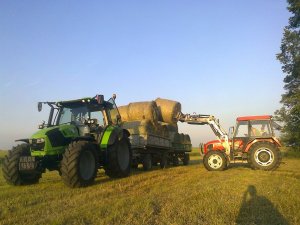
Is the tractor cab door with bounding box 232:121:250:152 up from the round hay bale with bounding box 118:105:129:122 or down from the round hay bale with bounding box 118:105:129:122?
down

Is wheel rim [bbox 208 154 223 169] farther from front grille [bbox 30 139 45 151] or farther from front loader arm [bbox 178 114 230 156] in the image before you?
front grille [bbox 30 139 45 151]

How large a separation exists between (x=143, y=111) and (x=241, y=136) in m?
4.29

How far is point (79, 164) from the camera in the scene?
9195mm

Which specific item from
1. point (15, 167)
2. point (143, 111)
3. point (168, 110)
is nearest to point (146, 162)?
point (143, 111)

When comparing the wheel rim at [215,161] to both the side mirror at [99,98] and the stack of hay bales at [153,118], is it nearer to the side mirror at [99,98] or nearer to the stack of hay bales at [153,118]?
the stack of hay bales at [153,118]

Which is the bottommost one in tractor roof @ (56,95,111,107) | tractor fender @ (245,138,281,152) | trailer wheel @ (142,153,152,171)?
trailer wheel @ (142,153,152,171)

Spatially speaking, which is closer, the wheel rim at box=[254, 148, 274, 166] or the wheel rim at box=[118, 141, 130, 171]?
the wheel rim at box=[118, 141, 130, 171]

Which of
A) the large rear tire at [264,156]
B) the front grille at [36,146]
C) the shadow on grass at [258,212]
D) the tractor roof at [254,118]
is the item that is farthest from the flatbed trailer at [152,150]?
the shadow on grass at [258,212]

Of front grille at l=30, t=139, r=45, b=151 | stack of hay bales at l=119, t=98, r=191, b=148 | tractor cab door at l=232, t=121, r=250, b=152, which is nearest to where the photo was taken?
front grille at l=30, t=139, r=45, b=151

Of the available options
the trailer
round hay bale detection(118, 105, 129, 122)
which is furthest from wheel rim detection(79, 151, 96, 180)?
round hay bale detection(118, 105, 129, 122)

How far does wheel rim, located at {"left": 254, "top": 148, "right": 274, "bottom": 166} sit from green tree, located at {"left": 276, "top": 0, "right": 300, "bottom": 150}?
38.6ft

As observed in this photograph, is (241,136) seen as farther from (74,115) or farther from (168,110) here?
(74,115)

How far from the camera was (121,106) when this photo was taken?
57.0ft

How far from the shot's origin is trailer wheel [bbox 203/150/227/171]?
14477 mm
